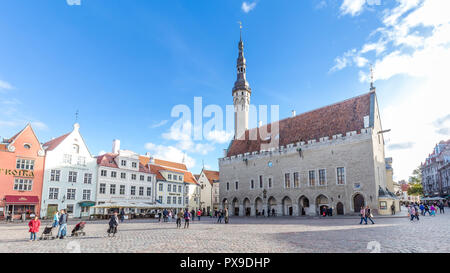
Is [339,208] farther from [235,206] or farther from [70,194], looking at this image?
[70,194]

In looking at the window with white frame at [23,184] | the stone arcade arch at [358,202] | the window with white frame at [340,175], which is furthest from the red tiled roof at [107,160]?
the stone arcade arch at [358,202]

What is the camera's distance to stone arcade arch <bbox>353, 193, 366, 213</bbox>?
106 ft

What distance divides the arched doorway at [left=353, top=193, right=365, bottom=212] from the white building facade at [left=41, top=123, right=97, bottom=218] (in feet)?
105

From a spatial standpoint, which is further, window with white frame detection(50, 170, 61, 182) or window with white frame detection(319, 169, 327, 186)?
window with white frame detection(319, 169, 327, 186)

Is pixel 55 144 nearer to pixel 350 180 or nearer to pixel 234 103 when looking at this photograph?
pixel 234 103

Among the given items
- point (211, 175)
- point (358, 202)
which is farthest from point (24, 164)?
point (211, 175)

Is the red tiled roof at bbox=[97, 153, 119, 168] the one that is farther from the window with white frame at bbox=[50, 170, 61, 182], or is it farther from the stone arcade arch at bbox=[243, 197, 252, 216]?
the stone arcade arch at bbox=[243, 197, 252, 216]

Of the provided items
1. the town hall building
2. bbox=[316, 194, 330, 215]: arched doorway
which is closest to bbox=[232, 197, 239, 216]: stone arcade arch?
the town hall building

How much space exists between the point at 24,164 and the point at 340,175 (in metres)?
37.2

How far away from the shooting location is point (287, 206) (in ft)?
130
